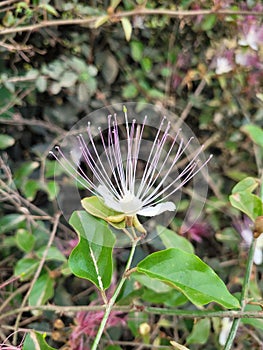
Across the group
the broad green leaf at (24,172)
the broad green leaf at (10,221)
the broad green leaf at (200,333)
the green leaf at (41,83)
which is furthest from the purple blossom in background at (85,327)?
the green leaf at (41,83)

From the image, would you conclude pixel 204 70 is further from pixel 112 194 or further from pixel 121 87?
pixel 112 194

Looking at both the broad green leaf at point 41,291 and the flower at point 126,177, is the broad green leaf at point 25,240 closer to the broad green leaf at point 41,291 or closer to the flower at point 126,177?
the broad green leaf at point 41,291

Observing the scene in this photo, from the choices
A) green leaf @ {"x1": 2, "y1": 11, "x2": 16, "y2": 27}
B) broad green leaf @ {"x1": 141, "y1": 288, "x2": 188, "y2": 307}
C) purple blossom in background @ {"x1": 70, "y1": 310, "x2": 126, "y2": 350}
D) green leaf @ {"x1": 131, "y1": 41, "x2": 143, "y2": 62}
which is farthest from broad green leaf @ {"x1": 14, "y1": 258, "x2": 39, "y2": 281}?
green leaf @ {"x1": 131, "y1": 41, "x2": 143, "y2": 62}

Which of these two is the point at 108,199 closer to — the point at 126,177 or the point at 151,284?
the point at 126,177

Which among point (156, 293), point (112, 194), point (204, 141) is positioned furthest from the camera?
point (204, 141)

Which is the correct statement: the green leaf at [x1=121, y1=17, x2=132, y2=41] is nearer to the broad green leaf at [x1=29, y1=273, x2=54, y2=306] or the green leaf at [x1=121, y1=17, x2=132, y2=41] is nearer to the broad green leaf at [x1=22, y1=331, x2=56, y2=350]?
the broad green leaf at [x1=29, y1=273, x2=54, y2=306]

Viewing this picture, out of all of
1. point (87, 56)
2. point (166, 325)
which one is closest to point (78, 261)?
point (166, 325)
